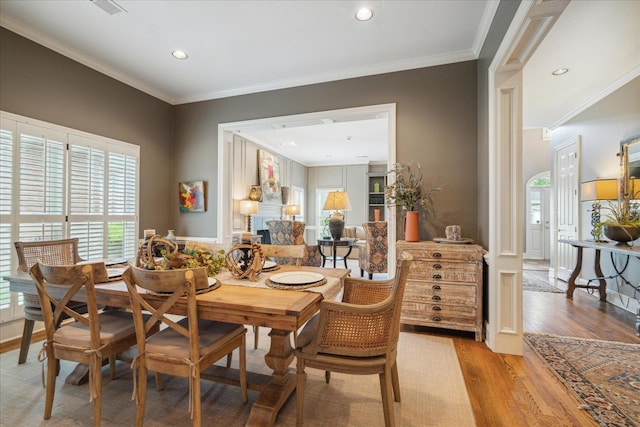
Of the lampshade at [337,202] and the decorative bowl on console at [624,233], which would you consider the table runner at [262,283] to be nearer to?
the lampshade at [337,202]

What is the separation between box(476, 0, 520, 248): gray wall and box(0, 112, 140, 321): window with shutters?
4172mm

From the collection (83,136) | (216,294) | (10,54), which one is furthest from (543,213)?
(10,54)

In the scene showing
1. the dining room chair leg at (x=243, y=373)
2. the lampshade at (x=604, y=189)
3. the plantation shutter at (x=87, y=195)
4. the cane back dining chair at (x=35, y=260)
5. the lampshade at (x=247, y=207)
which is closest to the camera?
the dining room chair leg at (x=243, y=373)

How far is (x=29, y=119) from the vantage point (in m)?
2.84

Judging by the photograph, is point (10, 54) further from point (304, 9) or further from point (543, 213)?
point (543, 213)

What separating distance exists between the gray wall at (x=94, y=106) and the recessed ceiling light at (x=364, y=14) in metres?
3.07

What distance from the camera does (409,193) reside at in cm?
317

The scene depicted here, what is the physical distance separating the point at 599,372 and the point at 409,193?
2059 millimetres

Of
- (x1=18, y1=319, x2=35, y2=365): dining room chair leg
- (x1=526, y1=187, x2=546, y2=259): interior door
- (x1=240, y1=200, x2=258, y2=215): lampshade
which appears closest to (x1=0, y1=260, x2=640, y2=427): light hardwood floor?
Result: (x1=18, y1=319, x2=35, y2=365): dining room chair leg

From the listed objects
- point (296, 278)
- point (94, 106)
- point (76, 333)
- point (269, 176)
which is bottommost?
point (76, 333)

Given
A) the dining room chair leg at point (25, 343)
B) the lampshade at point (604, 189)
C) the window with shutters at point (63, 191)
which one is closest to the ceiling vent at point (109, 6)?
the window with shutters at point (63, 191)

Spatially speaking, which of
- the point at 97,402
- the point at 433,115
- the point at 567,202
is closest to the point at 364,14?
the point at 433,115

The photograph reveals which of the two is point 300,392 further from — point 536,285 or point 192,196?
point 536,285

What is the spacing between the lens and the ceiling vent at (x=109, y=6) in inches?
96.4
